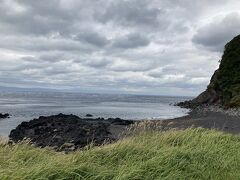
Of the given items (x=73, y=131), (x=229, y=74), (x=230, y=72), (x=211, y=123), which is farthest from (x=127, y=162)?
(x=229, y=74)

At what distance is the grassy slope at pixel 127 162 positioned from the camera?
7.45 meters

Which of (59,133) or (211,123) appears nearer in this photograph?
(59,133)

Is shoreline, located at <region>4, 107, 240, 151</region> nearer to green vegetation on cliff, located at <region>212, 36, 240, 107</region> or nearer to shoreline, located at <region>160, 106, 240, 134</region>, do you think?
shoreline, located at <region>160, 106, 240, 134</region>

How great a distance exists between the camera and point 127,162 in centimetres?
908

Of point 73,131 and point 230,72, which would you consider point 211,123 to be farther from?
point 230,72

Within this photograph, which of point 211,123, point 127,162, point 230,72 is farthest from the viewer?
point 230,72

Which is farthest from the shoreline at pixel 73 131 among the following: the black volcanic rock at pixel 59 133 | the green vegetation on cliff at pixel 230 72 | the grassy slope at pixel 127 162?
the green vegetation on cliff at pixel 230 72

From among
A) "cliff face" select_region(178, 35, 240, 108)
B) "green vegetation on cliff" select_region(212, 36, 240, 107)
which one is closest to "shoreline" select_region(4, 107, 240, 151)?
"cliff face" select_region(178, 35, 240, 108)

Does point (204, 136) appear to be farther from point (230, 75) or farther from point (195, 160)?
point (230, 75)

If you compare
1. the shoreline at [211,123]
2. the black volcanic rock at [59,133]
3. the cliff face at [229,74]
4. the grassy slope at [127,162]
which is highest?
the cliff face at [229,74]

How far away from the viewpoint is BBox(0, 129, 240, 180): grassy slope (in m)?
7.45

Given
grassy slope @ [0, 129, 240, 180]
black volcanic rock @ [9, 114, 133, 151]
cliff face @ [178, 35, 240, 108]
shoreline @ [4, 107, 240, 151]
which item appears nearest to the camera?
grassy slope @ [0, 129, 240, 180]

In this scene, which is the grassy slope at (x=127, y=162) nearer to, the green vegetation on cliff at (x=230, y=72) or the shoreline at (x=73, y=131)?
the shoreline at (x=73, y=131)

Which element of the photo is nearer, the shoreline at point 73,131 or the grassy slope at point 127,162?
the grassy slope at point 127,162
